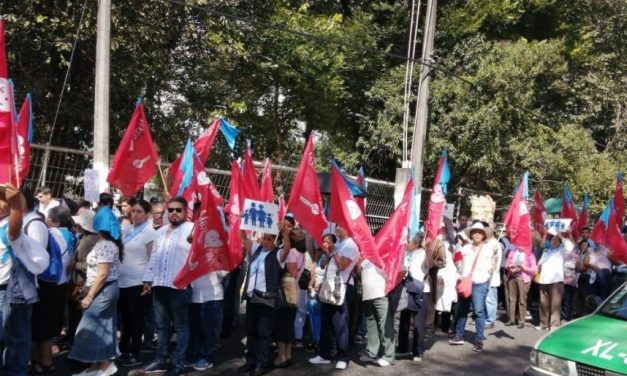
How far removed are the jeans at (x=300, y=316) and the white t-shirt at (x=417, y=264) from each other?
1.43 m

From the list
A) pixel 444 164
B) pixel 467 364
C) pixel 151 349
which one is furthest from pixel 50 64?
pixel 467 364

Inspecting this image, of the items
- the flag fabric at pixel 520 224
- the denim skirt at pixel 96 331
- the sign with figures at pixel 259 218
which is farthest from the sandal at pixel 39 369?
the flag fabric at pixel 520 224

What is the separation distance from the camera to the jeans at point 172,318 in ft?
20.5

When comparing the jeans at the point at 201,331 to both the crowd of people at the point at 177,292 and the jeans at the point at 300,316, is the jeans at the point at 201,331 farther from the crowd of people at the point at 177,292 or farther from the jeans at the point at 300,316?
the jeans at the point at 300,316

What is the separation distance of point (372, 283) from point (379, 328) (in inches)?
23.3

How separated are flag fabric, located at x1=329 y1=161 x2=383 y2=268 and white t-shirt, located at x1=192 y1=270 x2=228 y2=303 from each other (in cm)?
150

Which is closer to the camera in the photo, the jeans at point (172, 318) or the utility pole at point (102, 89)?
the jeans at point (172, 318)

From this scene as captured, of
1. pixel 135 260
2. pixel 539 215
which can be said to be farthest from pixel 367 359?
pixel 539 215

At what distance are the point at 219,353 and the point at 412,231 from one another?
300 cm

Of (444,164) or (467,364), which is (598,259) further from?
(467,364)

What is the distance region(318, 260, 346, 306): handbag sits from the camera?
23.2ft

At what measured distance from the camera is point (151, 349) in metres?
7.53

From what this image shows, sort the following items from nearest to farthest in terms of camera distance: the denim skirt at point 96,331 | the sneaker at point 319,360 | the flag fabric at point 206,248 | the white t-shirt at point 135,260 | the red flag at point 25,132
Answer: the denim skirt at point 96,331 → the flag fabric at point 206,248 → the white t-shirt at point 135,260 → the red flag at point 25,132 → the sneaker at point 319,360

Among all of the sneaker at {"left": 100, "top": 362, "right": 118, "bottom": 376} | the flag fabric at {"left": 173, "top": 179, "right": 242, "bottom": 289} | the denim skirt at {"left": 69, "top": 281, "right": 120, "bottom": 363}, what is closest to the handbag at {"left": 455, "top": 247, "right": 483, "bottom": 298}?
the flag fabric at {"left": 173, "top": 179, "right": 242, "bottom": 289}
